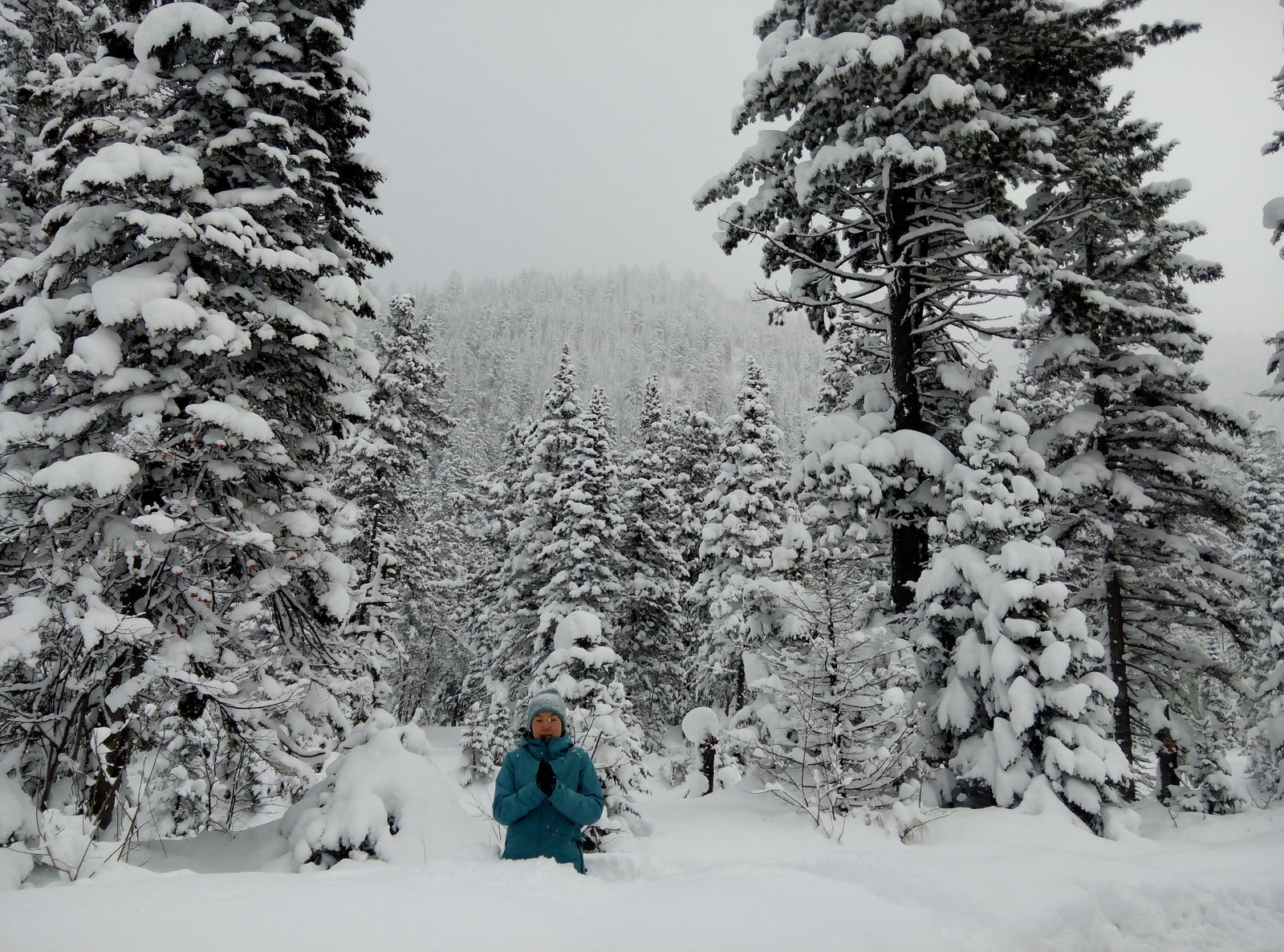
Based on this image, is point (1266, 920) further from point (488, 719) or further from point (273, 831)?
point (488, 719)

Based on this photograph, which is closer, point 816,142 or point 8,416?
point 8,416

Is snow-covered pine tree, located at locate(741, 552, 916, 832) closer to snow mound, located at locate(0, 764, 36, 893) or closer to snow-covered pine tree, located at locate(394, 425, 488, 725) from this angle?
snow mound, located at locate(0, 764, 36, 893)

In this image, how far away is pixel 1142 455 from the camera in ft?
41.2

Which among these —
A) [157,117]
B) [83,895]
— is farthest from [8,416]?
[83,895]

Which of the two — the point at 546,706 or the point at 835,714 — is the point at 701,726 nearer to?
the point at 835,714

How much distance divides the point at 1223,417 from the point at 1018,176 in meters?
7.15

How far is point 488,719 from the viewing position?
83.9ft

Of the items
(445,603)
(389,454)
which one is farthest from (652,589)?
(445,603)

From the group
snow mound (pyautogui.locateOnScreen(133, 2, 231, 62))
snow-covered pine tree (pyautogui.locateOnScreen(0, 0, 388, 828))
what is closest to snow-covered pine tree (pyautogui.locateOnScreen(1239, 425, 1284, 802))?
snow-covered pine tree (pyautogui.locateOnScreen(0, 0, 388, 828))

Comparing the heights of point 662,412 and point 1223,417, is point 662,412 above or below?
above

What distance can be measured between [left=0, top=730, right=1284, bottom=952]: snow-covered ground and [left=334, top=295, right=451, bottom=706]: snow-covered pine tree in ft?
51.2

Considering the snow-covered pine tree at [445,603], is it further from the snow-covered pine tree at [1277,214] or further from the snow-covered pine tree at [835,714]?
the snow-covered pine tree at [1277,214]

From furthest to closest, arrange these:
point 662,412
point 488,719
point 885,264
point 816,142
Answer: point 662,412, point 488,719, point 816,142, point 885,264

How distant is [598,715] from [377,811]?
8.40ft
